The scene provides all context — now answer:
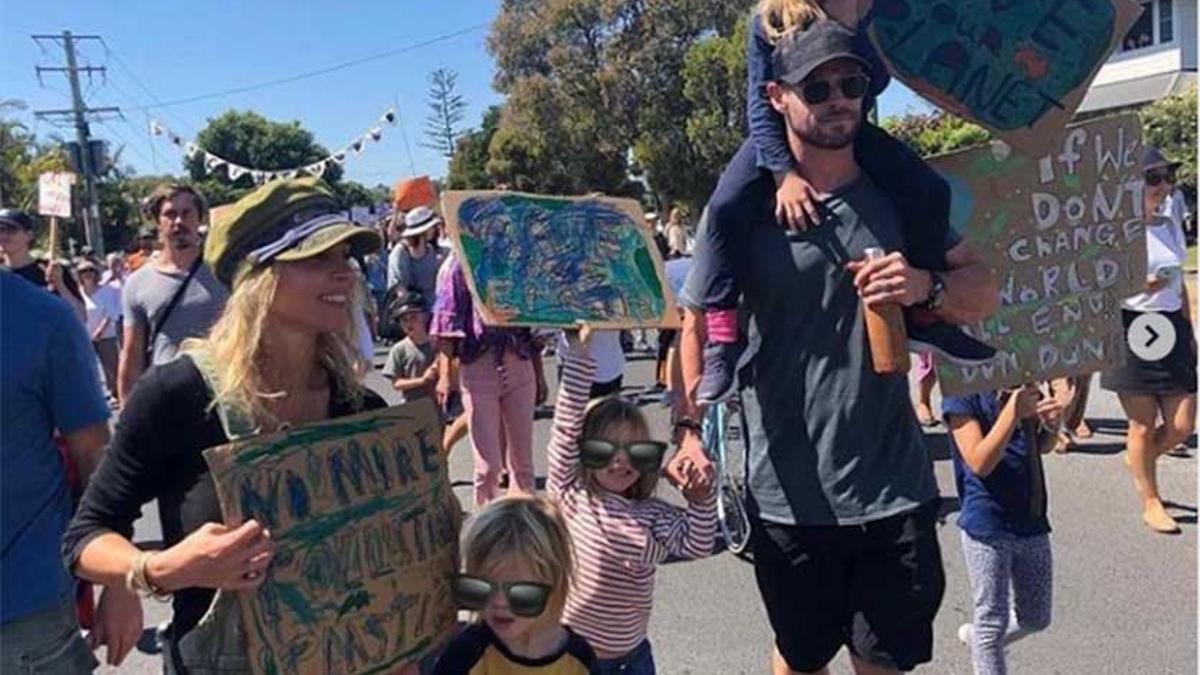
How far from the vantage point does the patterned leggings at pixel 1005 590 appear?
10.2 ft

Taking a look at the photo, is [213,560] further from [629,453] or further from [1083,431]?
[1083,431]

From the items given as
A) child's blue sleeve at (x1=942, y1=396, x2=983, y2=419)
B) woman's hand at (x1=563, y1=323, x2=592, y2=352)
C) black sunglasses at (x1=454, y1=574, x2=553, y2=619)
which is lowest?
black sunglasses at (x1=454, y1=574, x2=553, y2=619)

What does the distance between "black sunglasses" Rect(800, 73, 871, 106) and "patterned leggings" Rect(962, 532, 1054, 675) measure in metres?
1.47

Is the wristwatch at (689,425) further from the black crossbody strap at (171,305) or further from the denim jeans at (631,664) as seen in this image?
the black crossbody strap at (171,305)

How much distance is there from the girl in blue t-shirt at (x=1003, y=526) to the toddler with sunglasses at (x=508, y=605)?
1.37 metres

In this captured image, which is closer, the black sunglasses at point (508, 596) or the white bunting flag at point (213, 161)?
the black sunglasses at point (508, 596)

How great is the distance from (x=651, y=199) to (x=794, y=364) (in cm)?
4093

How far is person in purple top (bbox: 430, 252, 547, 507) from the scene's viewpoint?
5.32 metres

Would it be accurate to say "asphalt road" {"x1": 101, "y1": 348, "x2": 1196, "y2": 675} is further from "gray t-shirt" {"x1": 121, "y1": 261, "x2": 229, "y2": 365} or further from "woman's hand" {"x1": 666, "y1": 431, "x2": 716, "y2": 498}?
"woman's hand" {"x1": 666, "y1": 431, "x2": 716, "y2": 498}

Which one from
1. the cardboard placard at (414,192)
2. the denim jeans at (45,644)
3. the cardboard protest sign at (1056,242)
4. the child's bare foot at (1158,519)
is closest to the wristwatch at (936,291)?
the cardboard protest sign at (1056,242)

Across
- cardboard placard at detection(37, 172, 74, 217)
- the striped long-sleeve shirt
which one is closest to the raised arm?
the striped long-sleeve shirt

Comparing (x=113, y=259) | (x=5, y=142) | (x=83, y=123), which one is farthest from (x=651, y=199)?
(x=5, y=142)

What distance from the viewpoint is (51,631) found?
7.66 ft

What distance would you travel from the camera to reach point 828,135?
2.38 m
